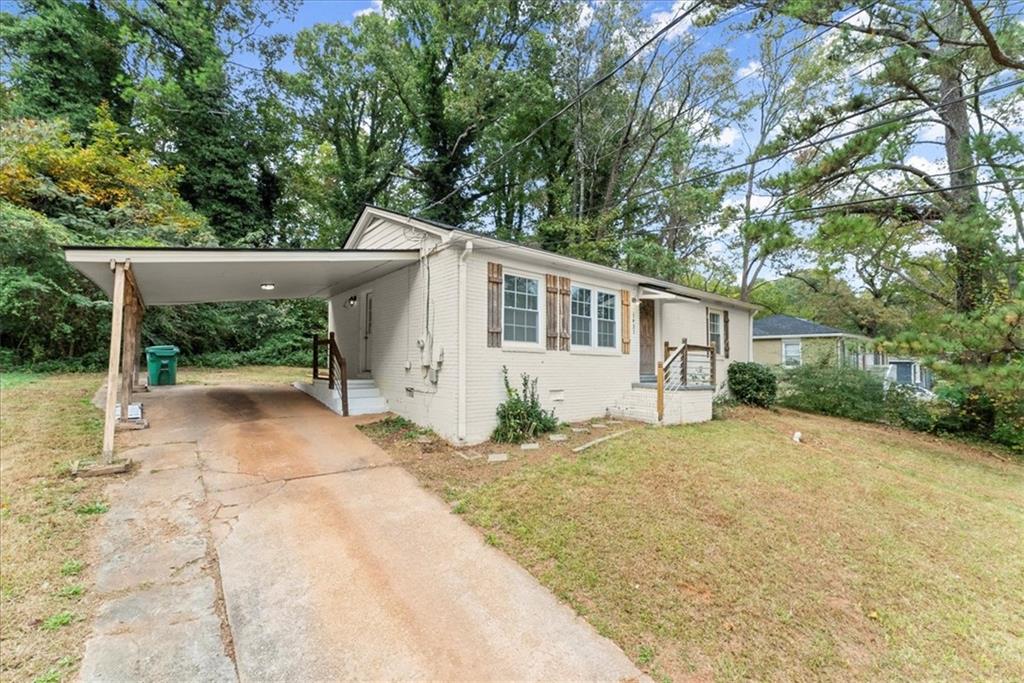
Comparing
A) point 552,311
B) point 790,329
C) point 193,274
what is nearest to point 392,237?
point 193,274

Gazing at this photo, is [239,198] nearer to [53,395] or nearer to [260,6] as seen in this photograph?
[260,6]

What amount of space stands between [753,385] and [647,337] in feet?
12.3

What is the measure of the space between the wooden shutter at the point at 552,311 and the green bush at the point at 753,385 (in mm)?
7275

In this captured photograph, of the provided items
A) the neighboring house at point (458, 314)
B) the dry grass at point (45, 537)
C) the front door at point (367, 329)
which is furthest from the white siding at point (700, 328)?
the dry grass at point (45, 537)

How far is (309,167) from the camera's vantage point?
66.7 ft

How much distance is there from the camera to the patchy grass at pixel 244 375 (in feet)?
41.9

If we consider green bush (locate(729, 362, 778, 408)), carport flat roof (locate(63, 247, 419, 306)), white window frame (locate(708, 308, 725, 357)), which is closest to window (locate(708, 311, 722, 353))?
white window frame (locate(708, 308, 725, 357))

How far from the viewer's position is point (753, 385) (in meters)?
12.4

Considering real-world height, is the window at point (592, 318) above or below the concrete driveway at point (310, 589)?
above

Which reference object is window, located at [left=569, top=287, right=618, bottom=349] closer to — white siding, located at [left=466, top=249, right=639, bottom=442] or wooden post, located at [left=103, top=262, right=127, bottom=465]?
white siding, located at [left=466, top=249, right=639, bottom=442]

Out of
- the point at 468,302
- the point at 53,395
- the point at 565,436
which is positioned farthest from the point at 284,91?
the point at 565,436

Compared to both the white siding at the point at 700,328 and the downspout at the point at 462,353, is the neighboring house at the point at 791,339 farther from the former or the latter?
the downspout at the point at 462,353

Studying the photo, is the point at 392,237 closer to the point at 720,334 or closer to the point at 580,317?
the point at 580,317

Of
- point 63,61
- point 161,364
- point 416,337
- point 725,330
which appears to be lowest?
point 161,364
